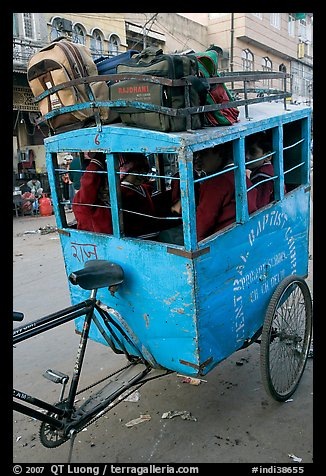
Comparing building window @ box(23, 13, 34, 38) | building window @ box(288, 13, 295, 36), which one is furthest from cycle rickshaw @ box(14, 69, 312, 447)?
building window @ box(288, 13, 295, 36)

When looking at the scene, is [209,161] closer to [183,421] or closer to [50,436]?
[183,421]

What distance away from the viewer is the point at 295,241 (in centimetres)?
332

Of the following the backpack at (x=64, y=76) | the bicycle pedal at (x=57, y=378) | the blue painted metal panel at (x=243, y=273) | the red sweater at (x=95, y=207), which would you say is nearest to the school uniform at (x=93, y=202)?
the red sweater at (x=95, y=207)

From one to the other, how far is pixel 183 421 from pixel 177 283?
1.17 metres

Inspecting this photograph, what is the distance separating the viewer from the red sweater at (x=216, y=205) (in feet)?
8.64

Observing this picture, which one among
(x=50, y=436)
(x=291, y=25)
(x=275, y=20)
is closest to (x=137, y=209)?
(x=50, y=436)

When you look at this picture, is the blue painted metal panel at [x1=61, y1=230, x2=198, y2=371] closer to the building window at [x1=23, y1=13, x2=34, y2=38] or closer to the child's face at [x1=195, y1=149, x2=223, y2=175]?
the child's face at [x1=195, y1=149, x2=223, y2=175]

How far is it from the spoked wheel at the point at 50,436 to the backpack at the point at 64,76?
1731mm

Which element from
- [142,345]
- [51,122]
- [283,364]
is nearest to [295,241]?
[283,364]

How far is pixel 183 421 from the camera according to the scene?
2.92 meters

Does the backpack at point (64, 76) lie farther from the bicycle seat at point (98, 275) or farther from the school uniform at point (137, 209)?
the bicycle seat at point (98, 275)

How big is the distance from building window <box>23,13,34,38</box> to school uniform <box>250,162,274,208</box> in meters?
13.5

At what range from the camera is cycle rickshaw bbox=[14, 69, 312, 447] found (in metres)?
2.27
